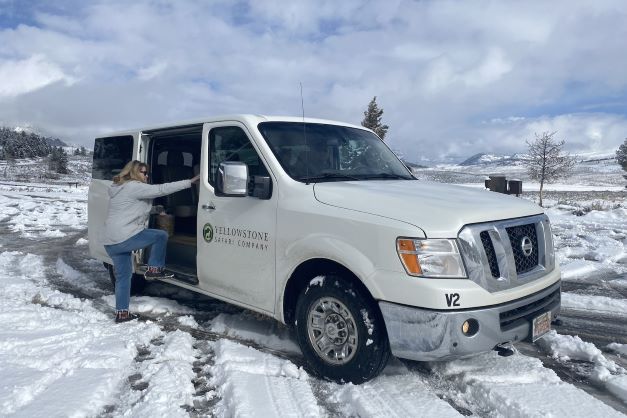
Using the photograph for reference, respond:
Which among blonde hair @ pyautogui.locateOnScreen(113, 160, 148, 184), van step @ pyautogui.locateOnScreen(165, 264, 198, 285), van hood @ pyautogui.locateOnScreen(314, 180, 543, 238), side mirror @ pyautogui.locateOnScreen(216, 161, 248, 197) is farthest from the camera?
blonde hair @ pyautogui.locateOnScreen(113, 160, 148, 184)

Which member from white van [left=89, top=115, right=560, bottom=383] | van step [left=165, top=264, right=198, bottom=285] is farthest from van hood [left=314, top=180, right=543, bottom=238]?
van step [left=165, top=264, right=198, bottom=285]

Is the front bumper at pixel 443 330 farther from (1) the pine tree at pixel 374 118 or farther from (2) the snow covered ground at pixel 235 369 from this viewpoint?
(1) the pine tree at pixel 374 118

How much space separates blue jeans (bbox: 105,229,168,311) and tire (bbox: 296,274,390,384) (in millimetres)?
2256

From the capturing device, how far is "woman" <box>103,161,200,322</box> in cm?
510

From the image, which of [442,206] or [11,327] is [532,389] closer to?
[442,206]

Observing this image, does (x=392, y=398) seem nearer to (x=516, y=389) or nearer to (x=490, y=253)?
(x=516, y=389)

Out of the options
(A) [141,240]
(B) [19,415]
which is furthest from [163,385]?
(A) [141,240]

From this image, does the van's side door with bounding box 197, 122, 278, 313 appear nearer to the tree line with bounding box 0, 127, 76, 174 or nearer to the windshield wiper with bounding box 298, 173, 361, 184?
the windshield wiper with bounding box 298, 173, 361, 184

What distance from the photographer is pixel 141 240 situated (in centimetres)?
523

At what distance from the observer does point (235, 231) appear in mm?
4293

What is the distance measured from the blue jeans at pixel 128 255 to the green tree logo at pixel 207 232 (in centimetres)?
90

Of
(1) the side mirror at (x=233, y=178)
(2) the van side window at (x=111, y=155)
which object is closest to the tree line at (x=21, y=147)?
(2) the van side window at (x=111, y=155)

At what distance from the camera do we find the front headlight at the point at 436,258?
308 centimetres

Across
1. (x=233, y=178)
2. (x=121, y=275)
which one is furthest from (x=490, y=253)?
(x=121, y=275)
